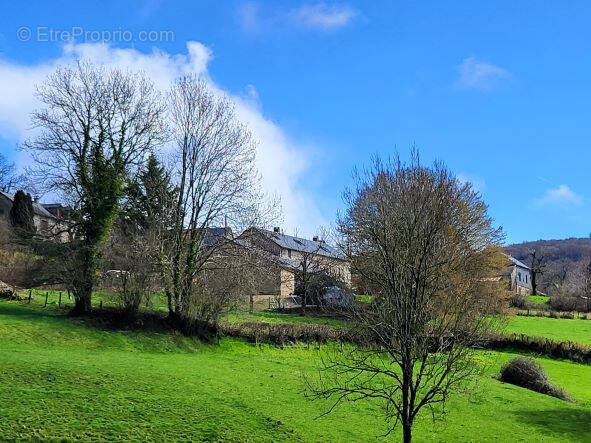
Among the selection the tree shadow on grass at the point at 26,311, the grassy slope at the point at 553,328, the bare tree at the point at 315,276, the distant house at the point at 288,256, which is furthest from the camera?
the bare tree at the point at 315,276

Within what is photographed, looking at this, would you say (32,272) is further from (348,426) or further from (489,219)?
(489,219)

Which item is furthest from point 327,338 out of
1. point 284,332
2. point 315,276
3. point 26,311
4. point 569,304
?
point 569,304

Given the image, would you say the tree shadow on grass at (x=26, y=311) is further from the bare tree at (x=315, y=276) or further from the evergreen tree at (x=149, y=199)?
the bare tree at (x=315, y=276)

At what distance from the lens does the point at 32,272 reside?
34406mm

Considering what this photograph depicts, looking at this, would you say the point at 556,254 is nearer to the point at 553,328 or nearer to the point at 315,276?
the point at 553,328

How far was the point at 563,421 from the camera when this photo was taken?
866 inches

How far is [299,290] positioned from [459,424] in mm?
45507

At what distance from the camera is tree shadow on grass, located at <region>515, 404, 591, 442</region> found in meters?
19.8

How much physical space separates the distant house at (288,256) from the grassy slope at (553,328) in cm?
1688

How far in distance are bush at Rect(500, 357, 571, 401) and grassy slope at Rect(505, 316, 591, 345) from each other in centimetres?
1457

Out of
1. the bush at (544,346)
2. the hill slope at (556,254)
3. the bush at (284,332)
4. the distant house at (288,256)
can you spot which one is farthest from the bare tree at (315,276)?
the hill slope at (556,254)

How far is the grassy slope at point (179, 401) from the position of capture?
13609mm

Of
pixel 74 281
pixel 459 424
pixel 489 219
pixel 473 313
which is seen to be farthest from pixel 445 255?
pixel 489 219

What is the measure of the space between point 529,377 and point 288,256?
2078 inches
